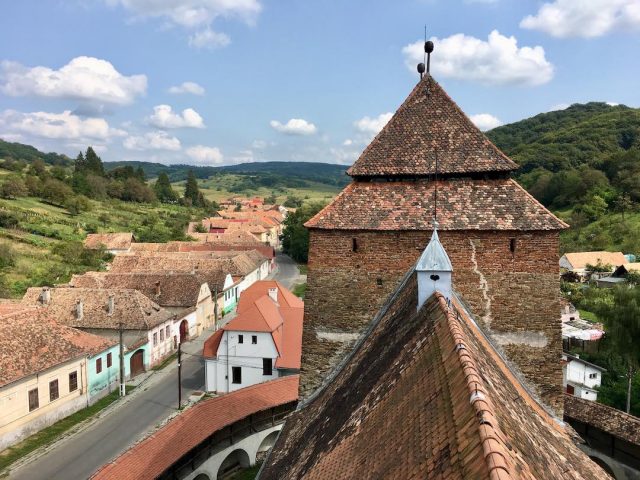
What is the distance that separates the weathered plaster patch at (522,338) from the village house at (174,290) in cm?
3123

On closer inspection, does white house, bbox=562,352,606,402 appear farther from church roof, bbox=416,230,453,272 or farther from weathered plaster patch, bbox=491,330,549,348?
church roof, bbox=416,230,453,272

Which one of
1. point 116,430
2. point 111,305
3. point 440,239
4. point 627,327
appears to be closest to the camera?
point 440,239

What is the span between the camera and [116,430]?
82.9 feet

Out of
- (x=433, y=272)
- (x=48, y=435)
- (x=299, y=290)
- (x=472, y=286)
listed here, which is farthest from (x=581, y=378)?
(x=299, y=290)

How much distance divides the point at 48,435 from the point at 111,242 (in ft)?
172

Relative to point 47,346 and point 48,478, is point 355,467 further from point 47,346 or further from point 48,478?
point 47,346

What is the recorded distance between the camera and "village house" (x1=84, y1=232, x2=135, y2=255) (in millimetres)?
71625

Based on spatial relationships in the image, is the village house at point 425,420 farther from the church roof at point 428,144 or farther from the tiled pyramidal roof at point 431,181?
the church roof at point 428,144

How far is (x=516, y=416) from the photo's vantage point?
6535 millimetres

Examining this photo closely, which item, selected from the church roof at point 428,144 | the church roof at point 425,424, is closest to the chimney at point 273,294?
the church roof at point 428,144

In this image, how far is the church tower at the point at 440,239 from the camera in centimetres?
1227

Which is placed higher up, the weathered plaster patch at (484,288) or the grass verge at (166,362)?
the weathered plaster patch at (484,288)

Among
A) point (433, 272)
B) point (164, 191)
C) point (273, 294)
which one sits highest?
point (164, 191)

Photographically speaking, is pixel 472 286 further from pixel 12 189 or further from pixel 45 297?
pixel 12 189
